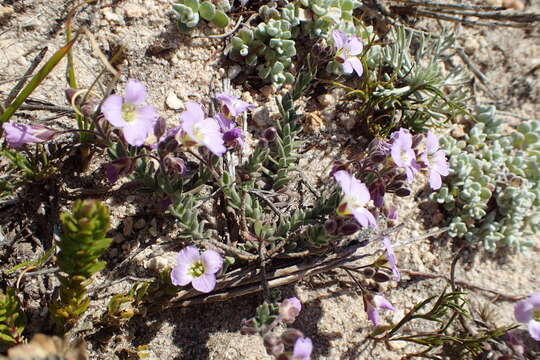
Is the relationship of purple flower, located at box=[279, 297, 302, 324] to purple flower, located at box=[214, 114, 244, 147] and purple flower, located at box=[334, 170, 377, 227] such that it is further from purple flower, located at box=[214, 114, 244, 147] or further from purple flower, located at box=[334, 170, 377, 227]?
purple flower, located at box=[214, 114, 244, 147]

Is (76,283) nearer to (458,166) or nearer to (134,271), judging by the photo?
(134,271)

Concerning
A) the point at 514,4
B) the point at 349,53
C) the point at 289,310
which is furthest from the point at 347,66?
the point at 514,4

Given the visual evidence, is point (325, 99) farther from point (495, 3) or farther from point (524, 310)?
point (495, 3)

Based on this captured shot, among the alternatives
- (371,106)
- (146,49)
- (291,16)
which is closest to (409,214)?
(371,106)

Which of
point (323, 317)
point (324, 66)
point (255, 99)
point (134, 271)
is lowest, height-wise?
point (323, 317)

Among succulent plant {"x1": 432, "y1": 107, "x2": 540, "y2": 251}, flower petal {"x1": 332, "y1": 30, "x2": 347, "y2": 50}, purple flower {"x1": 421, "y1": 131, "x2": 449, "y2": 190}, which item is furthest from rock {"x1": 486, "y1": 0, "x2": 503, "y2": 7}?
purple flower {"x1": 421, "y1": 131, "x2": 449, "y2": 190}

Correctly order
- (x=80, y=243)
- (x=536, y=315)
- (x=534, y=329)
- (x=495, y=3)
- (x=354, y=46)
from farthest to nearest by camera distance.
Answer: (x=495, y=3) < (x=354, y=46) < (x=536, y=315) < (x=534, y=329) < (x=80, y=243)
